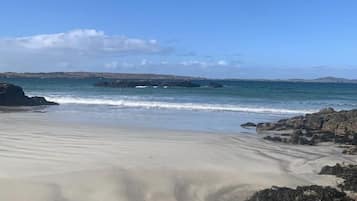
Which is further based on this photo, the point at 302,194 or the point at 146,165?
the point at 146,165

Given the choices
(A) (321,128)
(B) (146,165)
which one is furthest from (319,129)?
(B) (146,165)

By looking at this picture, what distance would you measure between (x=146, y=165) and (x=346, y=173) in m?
3.67

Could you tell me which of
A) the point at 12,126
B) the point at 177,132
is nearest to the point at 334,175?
the point at 177,132

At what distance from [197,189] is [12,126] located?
980 cm

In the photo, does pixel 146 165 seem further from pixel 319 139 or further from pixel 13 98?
pixel 13 98

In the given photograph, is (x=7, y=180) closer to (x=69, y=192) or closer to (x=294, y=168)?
(x=69, y=192)

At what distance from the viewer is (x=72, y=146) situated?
1286cm

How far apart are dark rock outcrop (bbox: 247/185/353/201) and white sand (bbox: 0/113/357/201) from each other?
1.16 feet

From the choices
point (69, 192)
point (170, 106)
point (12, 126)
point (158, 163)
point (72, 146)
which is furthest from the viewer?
point (170, 106)

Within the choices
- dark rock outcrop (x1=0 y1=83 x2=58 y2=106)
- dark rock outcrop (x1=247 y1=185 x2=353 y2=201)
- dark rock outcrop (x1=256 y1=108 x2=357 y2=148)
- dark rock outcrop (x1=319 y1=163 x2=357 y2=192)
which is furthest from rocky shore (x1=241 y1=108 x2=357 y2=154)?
dark rock outcrop (x1=0 y1=83 x2=58 y2=106)

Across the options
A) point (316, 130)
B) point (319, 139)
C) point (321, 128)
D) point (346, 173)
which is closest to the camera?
point (346, 173)

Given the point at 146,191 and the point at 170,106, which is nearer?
the point at 146,191

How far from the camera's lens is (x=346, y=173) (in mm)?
9969

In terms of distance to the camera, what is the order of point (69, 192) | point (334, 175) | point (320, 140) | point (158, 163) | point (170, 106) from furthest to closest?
point (170, 106), point (320, 140), point (158, 163), point (334, 175), point (69, 192)
